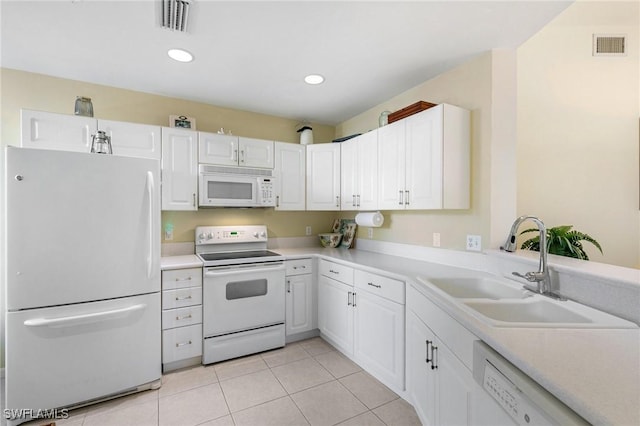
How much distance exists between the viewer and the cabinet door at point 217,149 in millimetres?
2789

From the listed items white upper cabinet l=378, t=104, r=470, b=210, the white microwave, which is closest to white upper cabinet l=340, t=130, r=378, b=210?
white upper cabinet l=378, t=104, r=470, b=210

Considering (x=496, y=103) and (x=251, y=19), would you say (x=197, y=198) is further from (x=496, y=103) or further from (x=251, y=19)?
(x=496, y=103)

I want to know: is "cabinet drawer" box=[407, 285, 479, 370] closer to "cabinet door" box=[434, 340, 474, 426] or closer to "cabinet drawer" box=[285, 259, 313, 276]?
"cabinet door" box=[434, 340, 474, 426]

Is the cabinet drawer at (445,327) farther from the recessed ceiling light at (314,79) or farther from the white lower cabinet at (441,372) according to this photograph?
the recessed ceiling light at (314,79)

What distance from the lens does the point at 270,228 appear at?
3.42m

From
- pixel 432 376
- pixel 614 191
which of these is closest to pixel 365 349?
pixel 432 376

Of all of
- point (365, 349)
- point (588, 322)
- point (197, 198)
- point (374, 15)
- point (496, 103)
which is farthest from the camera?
point (197, 198)

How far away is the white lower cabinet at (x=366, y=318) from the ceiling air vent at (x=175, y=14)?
7.10ft

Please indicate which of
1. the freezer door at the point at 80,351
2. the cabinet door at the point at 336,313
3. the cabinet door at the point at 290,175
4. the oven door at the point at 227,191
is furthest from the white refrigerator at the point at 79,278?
the cabinet door at the point at 336,313

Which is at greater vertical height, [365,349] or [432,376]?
[432,376]

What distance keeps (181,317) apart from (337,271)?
1435 millimetres

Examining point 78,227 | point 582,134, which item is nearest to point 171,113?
point 78,227

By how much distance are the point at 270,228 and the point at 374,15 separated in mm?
2427

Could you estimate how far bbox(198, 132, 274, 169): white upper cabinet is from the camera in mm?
2807
